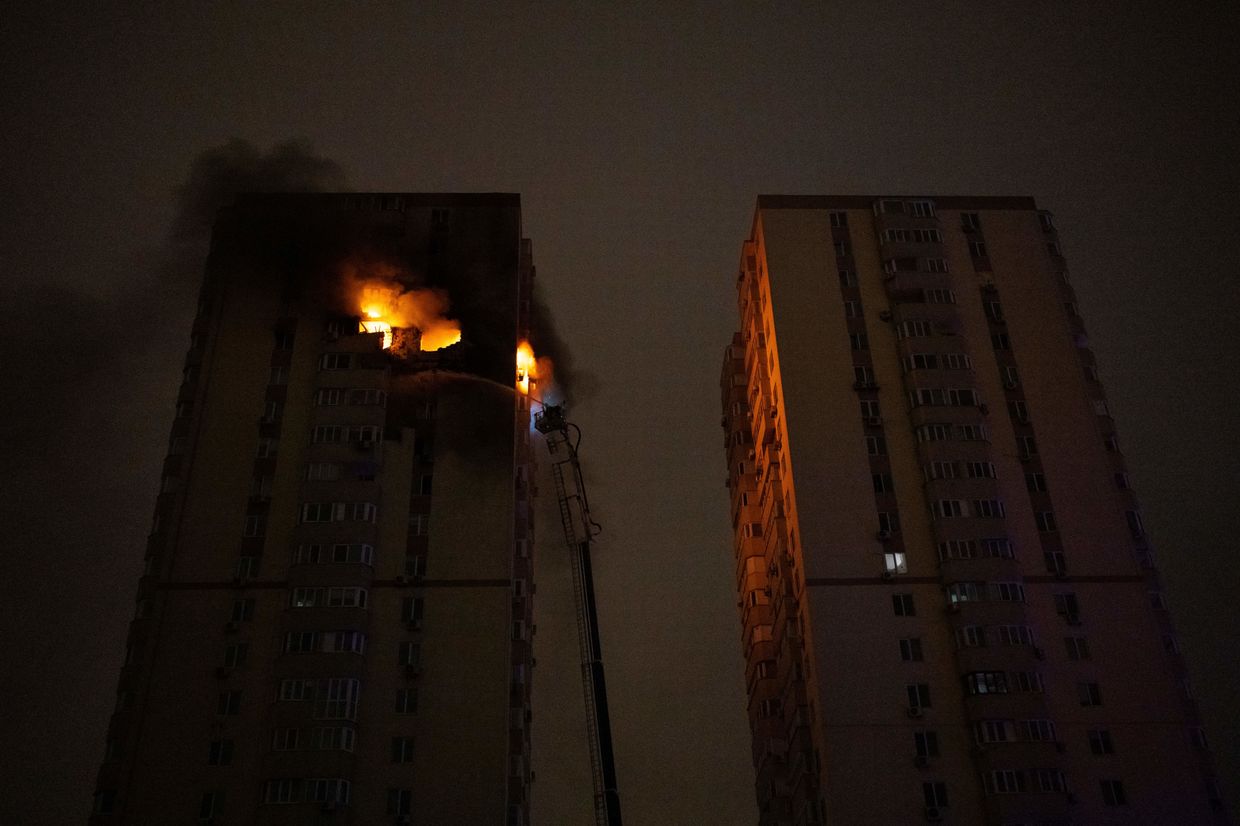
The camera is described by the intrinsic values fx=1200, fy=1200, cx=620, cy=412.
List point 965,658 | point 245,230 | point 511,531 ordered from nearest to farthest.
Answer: point 965,658, point 511,531, point 245,230

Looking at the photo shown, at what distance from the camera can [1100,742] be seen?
55594 mm

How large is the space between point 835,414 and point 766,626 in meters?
14.9

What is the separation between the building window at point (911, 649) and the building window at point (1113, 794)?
973cm

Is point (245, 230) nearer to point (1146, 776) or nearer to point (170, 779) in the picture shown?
point (170, 779)

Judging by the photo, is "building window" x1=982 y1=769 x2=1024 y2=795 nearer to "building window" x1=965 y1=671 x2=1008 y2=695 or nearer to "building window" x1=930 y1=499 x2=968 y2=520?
"building window" x1=965 y1=671 x2=1008 y2=695

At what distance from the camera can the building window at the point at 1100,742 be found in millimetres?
55375

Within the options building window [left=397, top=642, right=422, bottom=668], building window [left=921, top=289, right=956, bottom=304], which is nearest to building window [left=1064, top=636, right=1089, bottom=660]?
building window [left=921, top=289, right=956, bottom=304]

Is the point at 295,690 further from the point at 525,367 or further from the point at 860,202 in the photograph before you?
the point at 860,202

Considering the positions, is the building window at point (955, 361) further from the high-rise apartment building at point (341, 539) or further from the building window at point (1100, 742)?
the high-rise apartment building at point (341, 539)

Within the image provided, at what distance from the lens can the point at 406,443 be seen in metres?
62.5

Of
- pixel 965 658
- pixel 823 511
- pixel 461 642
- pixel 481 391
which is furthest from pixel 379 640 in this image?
pixel 965 658

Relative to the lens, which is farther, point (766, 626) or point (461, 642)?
point (766, 626)

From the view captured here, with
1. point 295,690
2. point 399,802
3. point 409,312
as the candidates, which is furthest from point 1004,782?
point 409,312

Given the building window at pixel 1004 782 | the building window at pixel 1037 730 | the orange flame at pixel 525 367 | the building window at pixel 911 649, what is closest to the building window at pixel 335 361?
the orange flame at pixel 525 367
